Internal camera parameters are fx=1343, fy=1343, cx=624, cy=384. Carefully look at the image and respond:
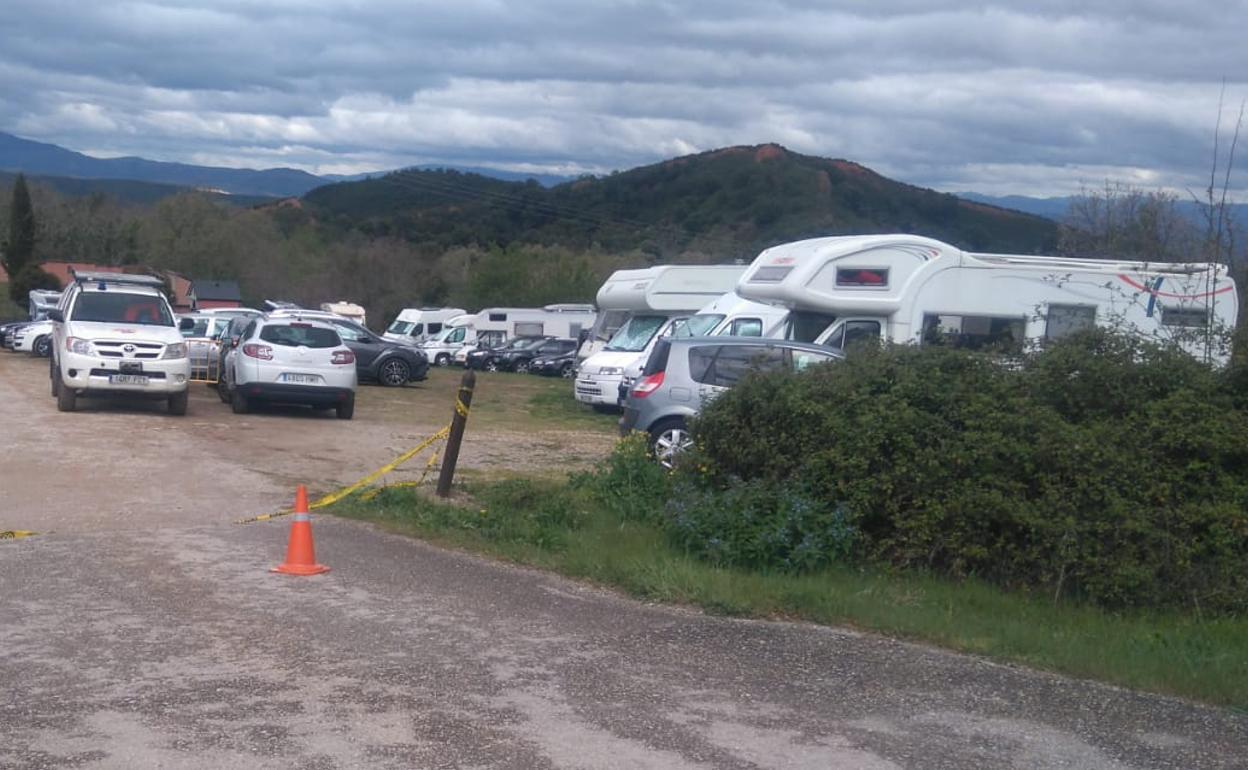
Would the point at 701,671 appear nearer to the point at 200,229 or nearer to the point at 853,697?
the point at 853,697

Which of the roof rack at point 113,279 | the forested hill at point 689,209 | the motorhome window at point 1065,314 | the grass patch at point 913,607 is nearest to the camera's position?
the grass patch at point 913,607

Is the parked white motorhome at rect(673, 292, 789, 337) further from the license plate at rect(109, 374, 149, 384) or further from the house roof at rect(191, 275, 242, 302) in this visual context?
the house roof at rect(191, 275, 242, 302)

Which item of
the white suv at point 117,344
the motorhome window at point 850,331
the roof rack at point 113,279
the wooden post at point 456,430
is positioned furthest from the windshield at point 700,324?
the wooden post at point 456,430

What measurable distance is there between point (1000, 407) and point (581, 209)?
88827 millimetres

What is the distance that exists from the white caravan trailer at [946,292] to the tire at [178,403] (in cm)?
858

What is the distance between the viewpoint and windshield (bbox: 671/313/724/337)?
75.2 ft

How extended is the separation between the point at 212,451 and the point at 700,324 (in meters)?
9.85

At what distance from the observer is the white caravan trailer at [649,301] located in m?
24.4

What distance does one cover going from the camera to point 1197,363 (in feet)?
31.2

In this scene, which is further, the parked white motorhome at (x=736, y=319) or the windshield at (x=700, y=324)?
the windshield at (x=700, y=324)

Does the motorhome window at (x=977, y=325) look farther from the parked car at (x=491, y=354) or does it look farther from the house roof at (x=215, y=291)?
the house roof at (x=215, y=291)

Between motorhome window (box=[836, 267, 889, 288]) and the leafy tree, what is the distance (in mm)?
58664


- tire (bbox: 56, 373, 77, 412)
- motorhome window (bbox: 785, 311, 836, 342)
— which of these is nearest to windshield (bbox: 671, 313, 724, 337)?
motorhome window (bbox: 785, 311, 836, 342)

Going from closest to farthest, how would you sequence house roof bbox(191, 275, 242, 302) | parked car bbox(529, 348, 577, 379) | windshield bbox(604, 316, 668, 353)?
windshield bbox(604, 316, 668, 353), parked car bbox(529, 348, 577, 379), house roof bbox(191, 275, 242, 302)
